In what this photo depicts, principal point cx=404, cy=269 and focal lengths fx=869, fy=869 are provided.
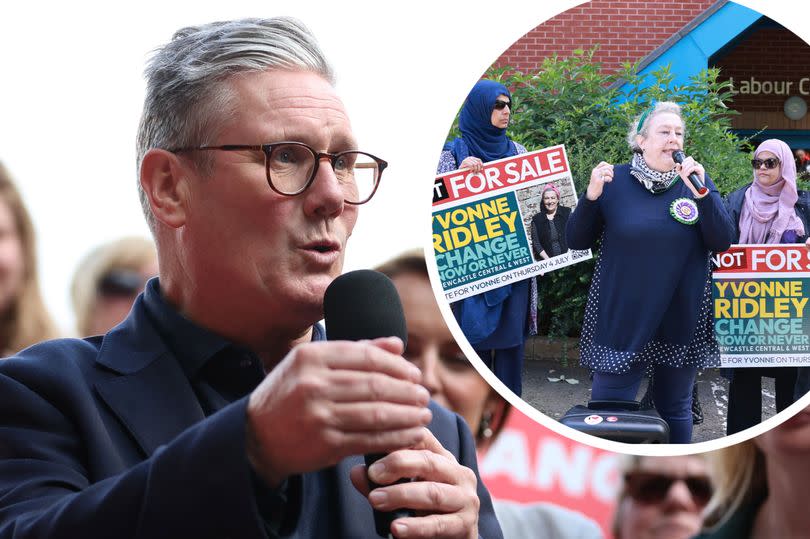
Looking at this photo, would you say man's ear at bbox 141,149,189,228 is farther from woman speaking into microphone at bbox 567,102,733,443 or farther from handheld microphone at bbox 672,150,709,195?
handheld microphone at bbox 672,150,709,195

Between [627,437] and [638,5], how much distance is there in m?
2.28

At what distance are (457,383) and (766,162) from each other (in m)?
1.56

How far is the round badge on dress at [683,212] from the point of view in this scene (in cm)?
318

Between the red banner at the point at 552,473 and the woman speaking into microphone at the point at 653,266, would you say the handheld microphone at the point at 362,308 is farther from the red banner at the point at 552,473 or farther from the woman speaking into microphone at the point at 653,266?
the woman speaking into microphone at the point at 653,266

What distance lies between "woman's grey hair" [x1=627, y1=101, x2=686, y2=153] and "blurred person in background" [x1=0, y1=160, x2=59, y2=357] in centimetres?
218

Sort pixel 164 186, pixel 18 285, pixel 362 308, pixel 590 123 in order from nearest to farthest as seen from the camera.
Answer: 1. pixel 362 308
2. pixel 164 186
3. pixel 18 285
4. pixel 590 123

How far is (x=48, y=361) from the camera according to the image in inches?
49.0

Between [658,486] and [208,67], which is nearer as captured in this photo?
[208,67]

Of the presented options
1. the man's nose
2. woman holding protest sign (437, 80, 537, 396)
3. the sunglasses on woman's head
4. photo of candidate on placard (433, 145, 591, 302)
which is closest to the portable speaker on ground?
woman holding protest sign (437, 80, 537, 396)

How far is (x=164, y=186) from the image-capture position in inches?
54.8

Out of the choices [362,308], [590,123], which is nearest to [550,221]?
[590,123]

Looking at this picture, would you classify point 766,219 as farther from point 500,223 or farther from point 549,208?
point 500,223

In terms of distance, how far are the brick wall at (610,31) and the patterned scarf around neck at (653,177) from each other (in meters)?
0.62

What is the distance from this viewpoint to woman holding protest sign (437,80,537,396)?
3342mm
